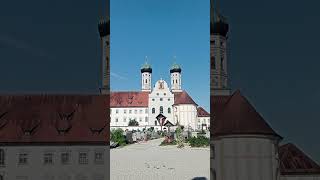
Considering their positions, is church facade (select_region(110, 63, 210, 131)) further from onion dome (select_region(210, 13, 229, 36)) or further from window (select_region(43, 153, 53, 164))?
window (select_region(43, 153, 53, 164))

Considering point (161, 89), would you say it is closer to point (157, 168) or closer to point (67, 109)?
point (157, 168)

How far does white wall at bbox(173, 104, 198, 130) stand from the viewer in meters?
7.70

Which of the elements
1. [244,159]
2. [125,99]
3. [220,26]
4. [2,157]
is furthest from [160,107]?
[2,157]

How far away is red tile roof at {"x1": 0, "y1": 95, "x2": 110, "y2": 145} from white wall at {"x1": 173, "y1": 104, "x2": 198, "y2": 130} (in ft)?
22.1

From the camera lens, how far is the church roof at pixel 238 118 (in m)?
11.8

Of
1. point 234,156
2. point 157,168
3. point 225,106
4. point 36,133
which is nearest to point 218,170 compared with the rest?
point 234,156

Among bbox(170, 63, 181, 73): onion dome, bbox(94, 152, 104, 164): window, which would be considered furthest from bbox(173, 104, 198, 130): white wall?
bbox(94, 152, 104, 164): window

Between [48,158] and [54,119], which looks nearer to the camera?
[48,158]

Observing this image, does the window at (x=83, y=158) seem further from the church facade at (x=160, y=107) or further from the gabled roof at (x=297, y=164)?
the church facade at (x=160, y=107)

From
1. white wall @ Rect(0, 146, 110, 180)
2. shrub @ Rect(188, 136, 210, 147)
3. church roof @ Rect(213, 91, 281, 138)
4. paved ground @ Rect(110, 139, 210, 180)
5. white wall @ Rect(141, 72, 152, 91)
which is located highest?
white wall @ Rect(141, 72, 152, 91)

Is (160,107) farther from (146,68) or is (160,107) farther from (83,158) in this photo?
(83,158)

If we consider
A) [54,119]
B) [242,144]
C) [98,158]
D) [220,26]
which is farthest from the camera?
[54,119]

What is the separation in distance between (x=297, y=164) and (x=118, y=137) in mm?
6942

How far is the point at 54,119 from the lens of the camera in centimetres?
1656
